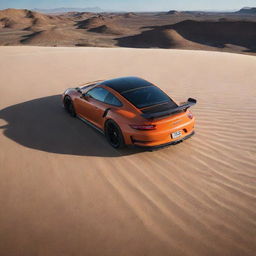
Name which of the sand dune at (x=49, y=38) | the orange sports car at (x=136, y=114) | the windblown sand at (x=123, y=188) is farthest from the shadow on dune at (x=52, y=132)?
the sand dune at (x=49, y=38)

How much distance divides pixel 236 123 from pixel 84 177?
434 cm

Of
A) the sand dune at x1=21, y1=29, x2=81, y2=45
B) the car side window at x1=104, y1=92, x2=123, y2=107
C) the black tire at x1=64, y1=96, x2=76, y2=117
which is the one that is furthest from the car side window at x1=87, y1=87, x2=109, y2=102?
the sand dune at x1=21, y1=29, x2=81, y2=45

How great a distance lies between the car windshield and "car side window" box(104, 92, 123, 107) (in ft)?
0.64

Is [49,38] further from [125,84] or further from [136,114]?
[136,114]

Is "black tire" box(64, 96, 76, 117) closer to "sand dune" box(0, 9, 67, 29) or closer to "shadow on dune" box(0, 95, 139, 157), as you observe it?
"shadow on dune" box(0, 95, 139, 157)

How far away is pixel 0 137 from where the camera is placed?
237 inches

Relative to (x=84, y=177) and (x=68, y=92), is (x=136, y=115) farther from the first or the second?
(x=68, y=92)

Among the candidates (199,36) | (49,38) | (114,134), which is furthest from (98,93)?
(199,36)

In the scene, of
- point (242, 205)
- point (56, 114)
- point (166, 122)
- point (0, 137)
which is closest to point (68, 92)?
point (56, 114)

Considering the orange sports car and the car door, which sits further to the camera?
the car door

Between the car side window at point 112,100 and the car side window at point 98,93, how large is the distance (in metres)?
0.12

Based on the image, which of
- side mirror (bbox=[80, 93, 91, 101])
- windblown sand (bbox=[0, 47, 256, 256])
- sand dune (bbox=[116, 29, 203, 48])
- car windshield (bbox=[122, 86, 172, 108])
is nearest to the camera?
windblown sand (bbox=[0, 47, 256, 256])

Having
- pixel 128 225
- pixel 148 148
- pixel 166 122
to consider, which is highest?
pixel 166 122

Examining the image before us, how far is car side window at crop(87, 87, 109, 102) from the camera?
19.1 ft
